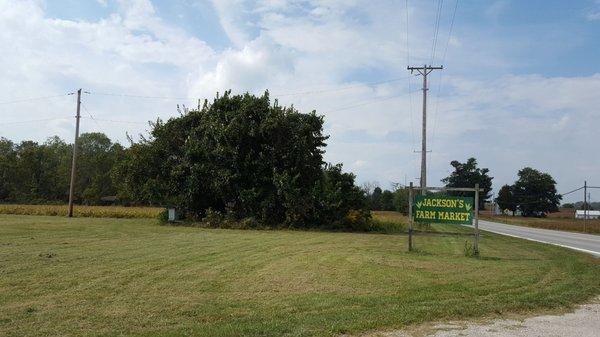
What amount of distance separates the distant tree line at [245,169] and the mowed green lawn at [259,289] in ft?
55.9

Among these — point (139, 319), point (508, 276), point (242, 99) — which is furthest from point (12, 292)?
point (242, 99)

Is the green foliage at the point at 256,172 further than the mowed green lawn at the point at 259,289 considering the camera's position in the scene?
Yes

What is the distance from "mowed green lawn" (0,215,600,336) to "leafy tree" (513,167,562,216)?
398 ft

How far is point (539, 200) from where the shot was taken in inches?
4956

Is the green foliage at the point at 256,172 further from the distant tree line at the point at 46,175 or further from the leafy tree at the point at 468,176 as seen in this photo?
the leafy tree at the point at 468,176

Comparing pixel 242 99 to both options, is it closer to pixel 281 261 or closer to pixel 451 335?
pixel 281 261

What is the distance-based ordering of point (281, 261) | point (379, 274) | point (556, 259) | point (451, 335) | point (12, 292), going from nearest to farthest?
point (451, 335) < point (12, 292) < point (379, 274) < point (281, 261) < point (556, 259)

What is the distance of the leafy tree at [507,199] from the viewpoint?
5167 inches

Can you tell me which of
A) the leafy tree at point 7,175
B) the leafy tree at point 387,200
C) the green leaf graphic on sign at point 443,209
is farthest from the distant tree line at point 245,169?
the leafy tree at point 387,200

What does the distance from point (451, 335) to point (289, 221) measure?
26039 millimetres

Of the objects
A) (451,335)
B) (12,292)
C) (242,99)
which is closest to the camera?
(451,335)

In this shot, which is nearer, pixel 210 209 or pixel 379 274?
pixel 379 274

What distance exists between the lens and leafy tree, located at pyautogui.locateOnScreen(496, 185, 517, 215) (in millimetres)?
131250

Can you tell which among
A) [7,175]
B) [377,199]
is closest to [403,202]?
[377,199]
